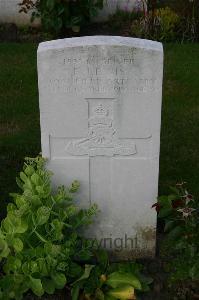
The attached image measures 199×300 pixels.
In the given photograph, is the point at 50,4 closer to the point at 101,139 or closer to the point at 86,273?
the point at 101,139

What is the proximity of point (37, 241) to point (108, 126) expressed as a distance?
862 millimetres

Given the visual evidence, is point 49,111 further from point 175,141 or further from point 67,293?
point 175,141

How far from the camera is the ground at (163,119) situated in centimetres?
534

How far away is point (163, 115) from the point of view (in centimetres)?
666

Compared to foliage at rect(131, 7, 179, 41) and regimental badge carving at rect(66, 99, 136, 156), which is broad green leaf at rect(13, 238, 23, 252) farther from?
foliage at rect(131, 7, 179, 41)

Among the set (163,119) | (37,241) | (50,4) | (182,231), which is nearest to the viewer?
(37,241)

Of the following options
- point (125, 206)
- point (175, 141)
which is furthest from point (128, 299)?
point (175, 141)

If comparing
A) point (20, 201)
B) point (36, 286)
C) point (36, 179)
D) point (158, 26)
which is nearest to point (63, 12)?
point (158, 26)

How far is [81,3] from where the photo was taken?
8703 mm

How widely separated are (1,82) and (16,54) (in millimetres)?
973

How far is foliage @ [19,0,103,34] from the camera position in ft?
27.9

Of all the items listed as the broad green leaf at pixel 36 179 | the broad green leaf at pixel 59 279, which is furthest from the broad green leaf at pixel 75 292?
the broad green leaf at pixel 36 179

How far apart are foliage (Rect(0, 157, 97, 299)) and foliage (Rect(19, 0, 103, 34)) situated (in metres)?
4.98

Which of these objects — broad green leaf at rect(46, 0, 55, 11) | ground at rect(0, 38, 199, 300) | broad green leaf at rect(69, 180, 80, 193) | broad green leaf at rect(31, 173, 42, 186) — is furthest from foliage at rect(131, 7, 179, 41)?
broad green leaf at rect(31, 173, 42, 186)
